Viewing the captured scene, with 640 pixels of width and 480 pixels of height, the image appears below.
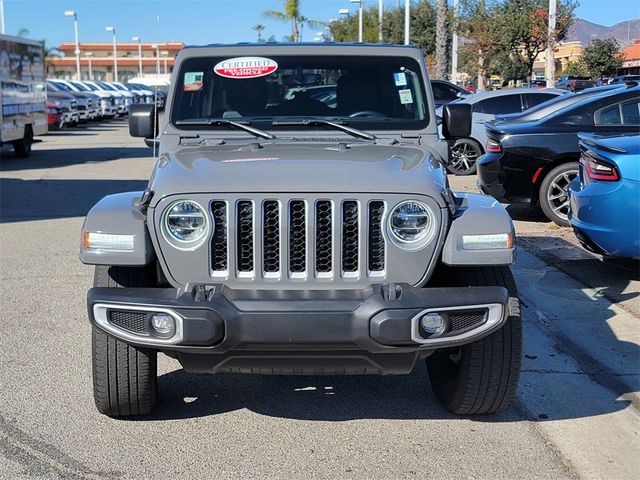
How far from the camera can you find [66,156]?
20109mm

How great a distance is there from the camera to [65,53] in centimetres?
9444

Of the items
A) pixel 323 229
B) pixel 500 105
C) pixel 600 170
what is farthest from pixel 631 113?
pixel 323 229

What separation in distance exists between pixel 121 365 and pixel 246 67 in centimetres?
211

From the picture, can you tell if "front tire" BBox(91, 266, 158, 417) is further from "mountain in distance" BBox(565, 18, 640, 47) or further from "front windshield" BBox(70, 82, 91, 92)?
"front windshield" BBox(70, 82, 91, 92)

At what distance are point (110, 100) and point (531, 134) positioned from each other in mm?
28756

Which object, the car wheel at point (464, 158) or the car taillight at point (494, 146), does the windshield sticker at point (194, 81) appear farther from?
the car wheel at point (464, 158)

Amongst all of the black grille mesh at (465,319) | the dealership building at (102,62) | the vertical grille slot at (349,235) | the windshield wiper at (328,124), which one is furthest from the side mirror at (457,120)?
Answer: the dealership building at (102,62)

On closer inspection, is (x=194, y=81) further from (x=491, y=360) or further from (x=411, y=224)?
(x=491, y=360)

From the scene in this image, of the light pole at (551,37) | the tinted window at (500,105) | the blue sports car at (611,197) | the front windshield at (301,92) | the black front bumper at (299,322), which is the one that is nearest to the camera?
the black front bumper at (299,322)

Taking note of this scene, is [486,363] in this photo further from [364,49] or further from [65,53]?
[65,53]

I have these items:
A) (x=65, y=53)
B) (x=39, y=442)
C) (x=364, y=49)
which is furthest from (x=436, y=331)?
(x=65, y=53)

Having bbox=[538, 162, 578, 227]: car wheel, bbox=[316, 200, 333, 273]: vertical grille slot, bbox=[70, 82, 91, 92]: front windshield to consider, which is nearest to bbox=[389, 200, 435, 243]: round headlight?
bbox=[316, 200, 333, 273]: vertical grille slot

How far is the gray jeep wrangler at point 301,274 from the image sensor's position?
11.5 feet

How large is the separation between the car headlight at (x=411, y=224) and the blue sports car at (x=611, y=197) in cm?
326
